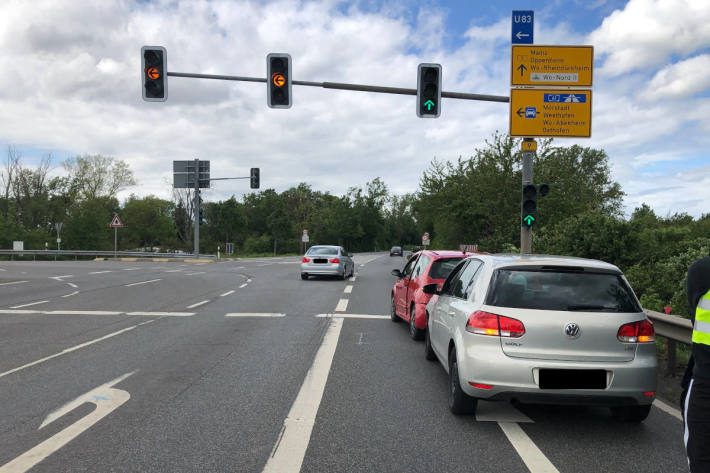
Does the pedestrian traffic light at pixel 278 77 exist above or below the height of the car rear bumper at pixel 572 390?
above

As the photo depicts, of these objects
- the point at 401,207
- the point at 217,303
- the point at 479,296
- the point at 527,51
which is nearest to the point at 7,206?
the point at 217,303

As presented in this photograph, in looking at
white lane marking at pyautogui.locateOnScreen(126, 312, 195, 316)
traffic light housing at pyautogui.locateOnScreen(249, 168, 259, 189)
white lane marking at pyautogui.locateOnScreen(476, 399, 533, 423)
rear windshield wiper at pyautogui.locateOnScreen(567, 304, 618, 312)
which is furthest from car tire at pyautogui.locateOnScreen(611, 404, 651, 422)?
traffic light housing at pyautogui.locateOnScreen(249, 168, 259, 189)

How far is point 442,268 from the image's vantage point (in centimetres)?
919

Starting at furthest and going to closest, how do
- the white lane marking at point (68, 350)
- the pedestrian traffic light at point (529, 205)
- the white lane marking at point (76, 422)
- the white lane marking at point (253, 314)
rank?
1. the pedestrian traffic light at point (529, 205)
2. the white lane marking at point (253, 314)
3. the white lane marking at point (68, 350)
4. the white lane marking at point (76, 422)

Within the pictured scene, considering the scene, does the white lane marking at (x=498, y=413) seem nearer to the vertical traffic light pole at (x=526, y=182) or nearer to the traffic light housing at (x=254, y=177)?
the vertical traffic light pole at (x=526, y=182)

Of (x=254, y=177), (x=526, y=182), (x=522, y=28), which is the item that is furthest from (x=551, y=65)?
(x=254, y=177)

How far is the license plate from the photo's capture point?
438cm

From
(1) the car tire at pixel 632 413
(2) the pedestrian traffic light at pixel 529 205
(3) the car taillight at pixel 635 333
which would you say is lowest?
(1) the car tire at pixel 632 413

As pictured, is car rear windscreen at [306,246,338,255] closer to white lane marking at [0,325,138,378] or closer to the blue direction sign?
the blue direction sign

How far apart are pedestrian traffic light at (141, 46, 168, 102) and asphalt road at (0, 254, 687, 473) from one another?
578 cm

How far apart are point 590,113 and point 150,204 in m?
91.9

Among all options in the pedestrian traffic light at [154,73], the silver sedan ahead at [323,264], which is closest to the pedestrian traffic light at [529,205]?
the pedestrian traffic light at [154,73]

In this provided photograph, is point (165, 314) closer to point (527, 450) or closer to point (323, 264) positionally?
point (527, 450)

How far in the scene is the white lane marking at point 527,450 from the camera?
381cm
